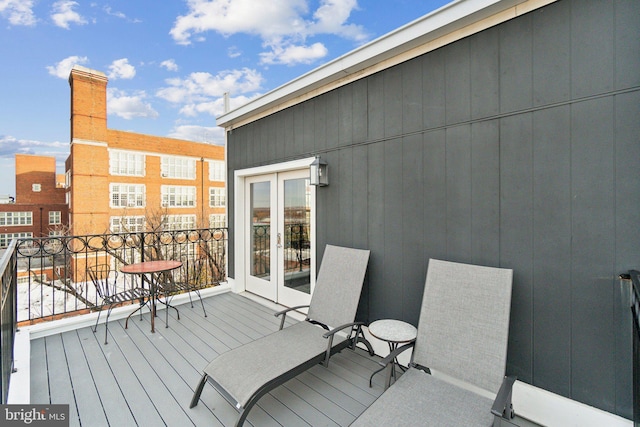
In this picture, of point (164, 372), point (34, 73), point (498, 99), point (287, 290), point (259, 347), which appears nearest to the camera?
point (498, 99)

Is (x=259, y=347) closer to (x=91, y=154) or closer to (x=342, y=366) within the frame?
(x=342, y=366)

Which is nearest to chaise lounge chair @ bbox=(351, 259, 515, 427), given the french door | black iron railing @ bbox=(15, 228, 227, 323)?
the french door

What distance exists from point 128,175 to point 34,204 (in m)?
13.2

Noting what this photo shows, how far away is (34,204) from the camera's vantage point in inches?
1012

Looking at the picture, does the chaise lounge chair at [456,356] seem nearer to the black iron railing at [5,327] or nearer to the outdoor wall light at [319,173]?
the outdoor wall light at [319,173]

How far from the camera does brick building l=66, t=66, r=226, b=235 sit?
1778 centimetres

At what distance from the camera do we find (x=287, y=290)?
4.28 meters

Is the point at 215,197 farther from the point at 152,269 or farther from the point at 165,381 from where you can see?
the point at 165,381

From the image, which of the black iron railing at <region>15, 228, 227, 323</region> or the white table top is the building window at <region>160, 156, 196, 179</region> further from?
the white table top

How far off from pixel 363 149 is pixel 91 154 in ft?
72.0

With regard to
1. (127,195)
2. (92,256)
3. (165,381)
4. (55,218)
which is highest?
(127,195)

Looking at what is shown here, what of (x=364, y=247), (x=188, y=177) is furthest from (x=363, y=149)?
(x=188, y=177)

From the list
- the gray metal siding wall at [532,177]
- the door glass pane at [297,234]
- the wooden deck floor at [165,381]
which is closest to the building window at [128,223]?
the wooden deck floor at [165,381]

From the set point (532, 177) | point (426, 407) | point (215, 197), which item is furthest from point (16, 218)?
point (532, 177)
